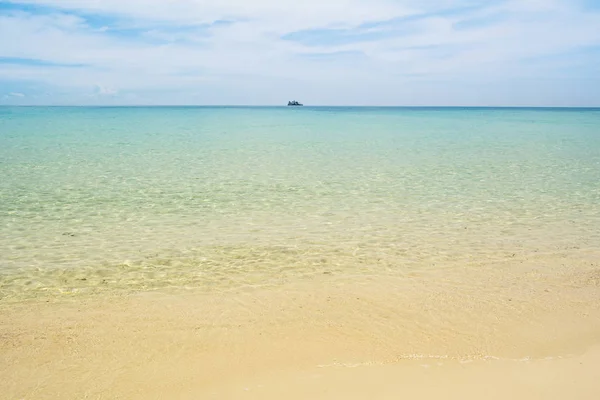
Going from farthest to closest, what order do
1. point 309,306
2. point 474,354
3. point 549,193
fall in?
1. point 549,193
2. point 309,306
3. point 474,354

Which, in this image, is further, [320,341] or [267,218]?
[267,218]

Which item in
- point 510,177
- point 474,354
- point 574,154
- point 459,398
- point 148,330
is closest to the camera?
point 459,398

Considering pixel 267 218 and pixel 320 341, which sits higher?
pixel 267 218

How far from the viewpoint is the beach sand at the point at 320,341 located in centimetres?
406

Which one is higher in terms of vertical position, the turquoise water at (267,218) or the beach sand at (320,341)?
the turquoise water at (267,218)

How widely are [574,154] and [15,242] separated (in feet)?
72.6

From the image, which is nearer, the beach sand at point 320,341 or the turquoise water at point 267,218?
the beach sand at point 320,341

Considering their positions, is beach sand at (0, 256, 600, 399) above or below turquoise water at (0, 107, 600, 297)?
below

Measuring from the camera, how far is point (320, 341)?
4.88 m

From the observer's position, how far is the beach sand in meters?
4.06

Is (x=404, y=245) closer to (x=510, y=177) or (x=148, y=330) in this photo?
(x=148, y=330)

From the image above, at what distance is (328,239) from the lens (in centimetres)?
842

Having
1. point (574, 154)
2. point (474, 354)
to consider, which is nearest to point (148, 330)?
point (474, 354)

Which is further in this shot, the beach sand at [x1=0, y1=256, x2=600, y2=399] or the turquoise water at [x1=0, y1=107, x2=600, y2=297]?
the turquoise water at [x1=0, y1=107, x2=600, y2=297]
